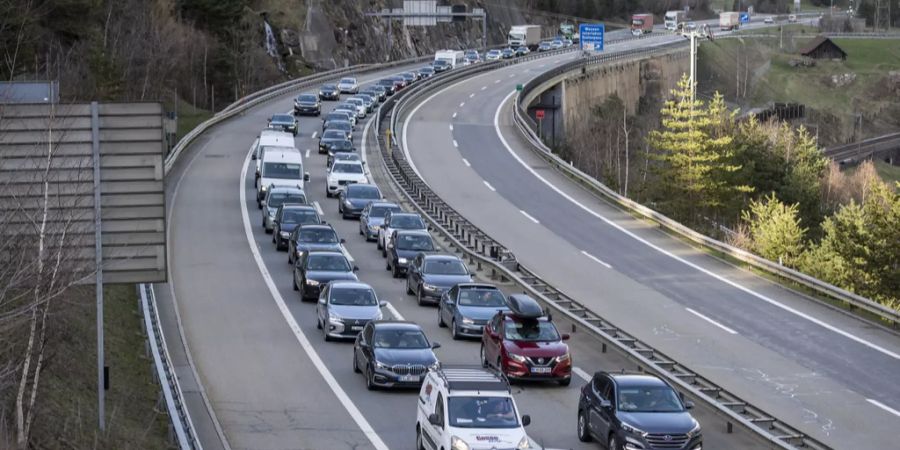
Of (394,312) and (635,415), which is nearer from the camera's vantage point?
(635,415)

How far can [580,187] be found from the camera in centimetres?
5800

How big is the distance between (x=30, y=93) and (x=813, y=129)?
5590 inches

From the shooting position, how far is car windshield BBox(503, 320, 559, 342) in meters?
26.8

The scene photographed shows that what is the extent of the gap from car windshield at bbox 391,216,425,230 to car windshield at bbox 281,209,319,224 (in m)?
2.48

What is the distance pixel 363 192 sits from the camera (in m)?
49.6

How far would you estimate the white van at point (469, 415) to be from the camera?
64.8 ft

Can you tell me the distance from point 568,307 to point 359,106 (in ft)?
165

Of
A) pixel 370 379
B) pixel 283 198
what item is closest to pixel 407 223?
pixel 283 198

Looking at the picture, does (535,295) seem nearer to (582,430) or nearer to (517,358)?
(517,358)

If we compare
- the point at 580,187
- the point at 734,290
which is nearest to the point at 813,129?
the point at 580,187

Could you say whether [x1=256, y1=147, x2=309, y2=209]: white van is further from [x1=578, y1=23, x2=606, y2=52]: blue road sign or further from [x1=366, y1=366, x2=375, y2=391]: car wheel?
[x1=578, y1=23, x2=606, y2=52]: blue road sign

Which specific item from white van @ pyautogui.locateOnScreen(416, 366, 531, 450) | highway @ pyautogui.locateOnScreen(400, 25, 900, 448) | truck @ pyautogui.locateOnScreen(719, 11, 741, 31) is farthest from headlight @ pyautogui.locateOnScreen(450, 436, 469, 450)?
truck @ pyautogui.locateOnScreen(719, 11, 741, 31)

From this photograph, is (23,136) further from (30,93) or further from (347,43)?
(347,43)

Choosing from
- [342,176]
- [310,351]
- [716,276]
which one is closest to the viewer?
[310,351]
